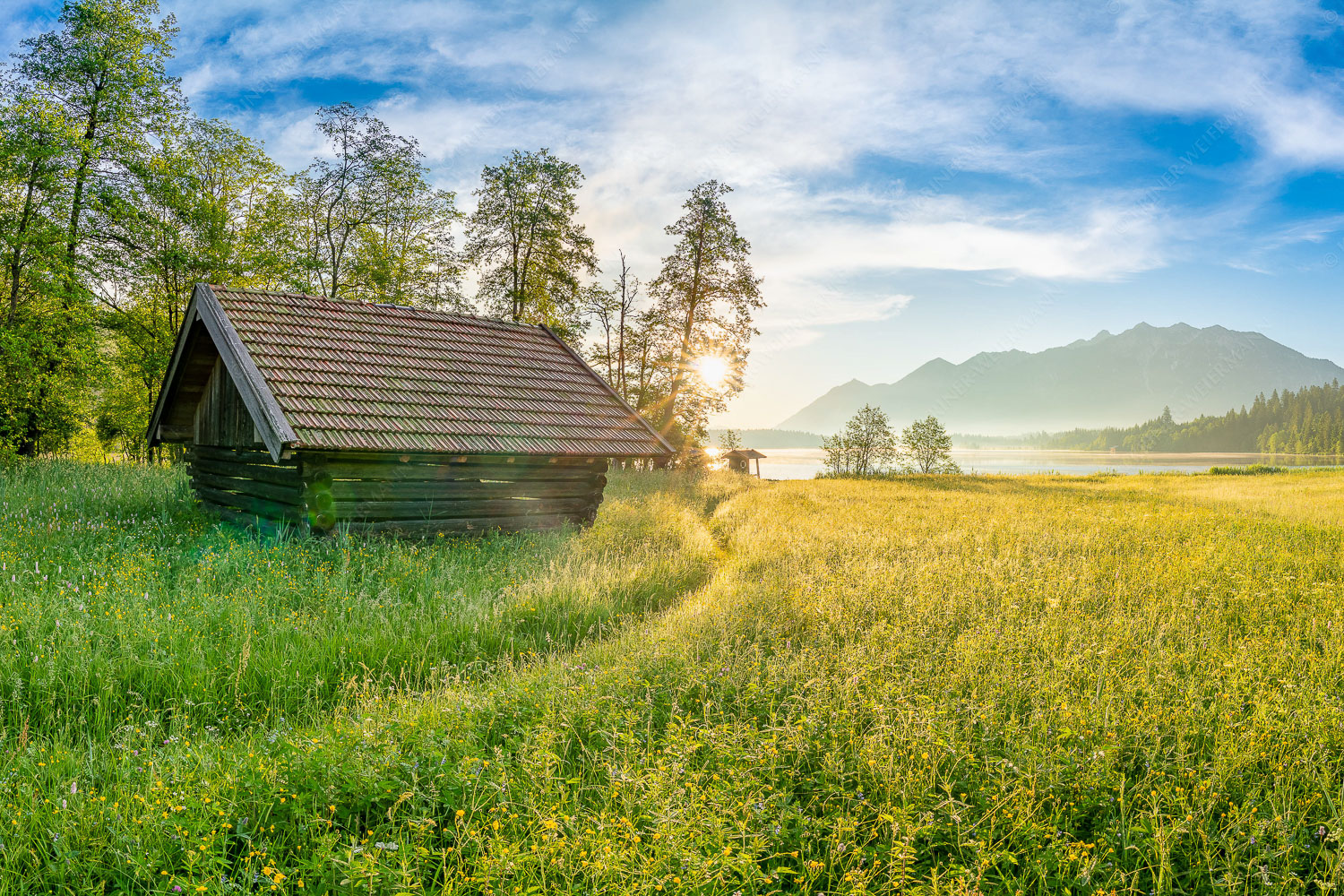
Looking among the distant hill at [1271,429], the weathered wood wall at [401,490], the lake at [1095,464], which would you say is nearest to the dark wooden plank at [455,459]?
the weathered wood wall at [401,490]

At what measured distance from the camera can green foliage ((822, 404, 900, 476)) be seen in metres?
45.7

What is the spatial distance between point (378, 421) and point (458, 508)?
1.90 m

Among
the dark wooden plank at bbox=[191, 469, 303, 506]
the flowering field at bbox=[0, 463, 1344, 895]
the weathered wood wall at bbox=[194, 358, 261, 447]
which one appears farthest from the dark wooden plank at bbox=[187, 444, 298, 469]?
the flowering field at bbox=[0, 463, 1344, 895]

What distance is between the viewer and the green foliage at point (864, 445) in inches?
1800

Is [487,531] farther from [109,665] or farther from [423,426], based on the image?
[109,665]

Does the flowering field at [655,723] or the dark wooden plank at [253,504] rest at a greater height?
the dark wooden plank at [253,504]

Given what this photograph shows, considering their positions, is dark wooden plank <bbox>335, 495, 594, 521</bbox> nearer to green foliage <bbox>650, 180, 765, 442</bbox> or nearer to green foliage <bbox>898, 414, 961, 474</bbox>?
green foliage <bbox>650, 180, 765, 442</bbox>

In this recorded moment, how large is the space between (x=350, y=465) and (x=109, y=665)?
502 centimetres

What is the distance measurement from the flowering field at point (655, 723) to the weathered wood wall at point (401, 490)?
2.90 ft

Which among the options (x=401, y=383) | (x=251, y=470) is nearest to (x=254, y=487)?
(x=251, y=470)

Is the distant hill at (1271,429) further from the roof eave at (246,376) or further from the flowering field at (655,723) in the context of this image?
the roof eave at (246,376)

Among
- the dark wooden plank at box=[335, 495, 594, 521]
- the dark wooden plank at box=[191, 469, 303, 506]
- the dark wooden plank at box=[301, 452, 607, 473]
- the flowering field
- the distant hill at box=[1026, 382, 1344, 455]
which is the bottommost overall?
the flowering field

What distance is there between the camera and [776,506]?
16.8 metres

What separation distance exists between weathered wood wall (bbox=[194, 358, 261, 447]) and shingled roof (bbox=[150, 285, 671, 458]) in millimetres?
680
